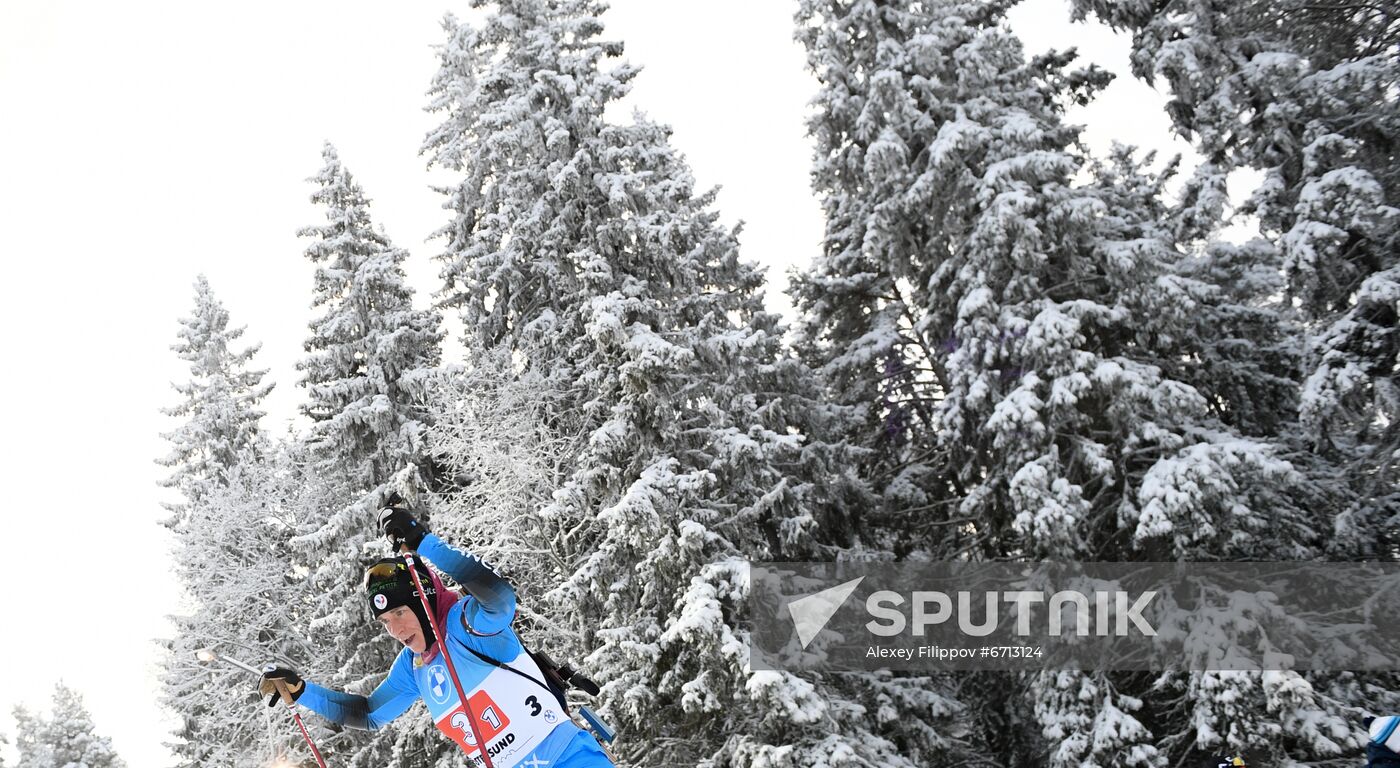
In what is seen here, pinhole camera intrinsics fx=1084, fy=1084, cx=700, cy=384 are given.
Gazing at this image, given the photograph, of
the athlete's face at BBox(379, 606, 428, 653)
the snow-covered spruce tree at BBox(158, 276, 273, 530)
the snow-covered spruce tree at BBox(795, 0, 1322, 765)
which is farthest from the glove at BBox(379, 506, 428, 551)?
the snow-covered spruce tree at BBox(158, 276, 273, 530)

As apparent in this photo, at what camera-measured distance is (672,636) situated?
1445 cm

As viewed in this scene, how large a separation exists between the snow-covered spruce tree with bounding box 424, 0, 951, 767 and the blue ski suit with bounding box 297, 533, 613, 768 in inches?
359

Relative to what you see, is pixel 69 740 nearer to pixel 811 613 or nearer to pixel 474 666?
pixel 811 613

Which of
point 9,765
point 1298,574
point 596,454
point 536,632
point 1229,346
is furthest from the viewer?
point 9,765

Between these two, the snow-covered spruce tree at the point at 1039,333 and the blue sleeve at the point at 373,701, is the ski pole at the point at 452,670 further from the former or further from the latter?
the snow-covered spruce tree at the point at 1039,333

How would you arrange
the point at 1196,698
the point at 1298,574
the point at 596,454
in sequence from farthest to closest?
the point at 596,454
the point at 1298,574
the point at 1196,698

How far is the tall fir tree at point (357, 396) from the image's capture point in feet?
70.4

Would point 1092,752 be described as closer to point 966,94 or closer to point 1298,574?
point 1298,574

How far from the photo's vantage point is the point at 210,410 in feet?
94.5

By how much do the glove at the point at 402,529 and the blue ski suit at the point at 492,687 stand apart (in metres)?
0.05

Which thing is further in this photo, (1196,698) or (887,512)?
(887,512)

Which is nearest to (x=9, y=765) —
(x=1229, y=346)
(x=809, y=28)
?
(x=809, y=28)

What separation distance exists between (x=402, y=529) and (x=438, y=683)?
2.88 ft

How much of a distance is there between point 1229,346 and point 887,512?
6.63 metres
